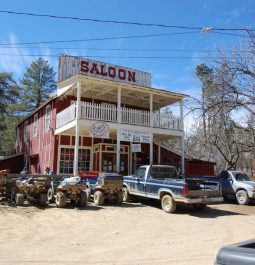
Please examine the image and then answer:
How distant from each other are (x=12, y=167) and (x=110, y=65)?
11.8m

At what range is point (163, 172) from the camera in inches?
690

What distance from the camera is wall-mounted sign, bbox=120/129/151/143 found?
21.6 m

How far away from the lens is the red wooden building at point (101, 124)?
21156 millimetres

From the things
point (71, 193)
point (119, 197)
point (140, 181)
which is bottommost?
point (119, 197)

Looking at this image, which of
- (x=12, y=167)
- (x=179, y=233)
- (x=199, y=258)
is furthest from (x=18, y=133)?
(x=199, y=258)

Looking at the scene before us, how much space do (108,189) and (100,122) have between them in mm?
4940

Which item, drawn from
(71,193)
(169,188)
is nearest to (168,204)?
(169,188)

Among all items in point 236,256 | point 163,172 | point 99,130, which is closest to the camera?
point 236,256

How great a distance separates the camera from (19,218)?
13477 millimetres

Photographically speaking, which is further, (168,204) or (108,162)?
(108,162)

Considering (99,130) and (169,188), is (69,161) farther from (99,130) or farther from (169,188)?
(169,188)

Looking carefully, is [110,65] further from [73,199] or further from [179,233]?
[179,233]

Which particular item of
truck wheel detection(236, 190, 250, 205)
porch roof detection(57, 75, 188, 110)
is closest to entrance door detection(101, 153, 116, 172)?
porch roof detection(57, 75, 188, 110)

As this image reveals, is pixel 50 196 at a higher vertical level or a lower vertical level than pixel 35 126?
lower
